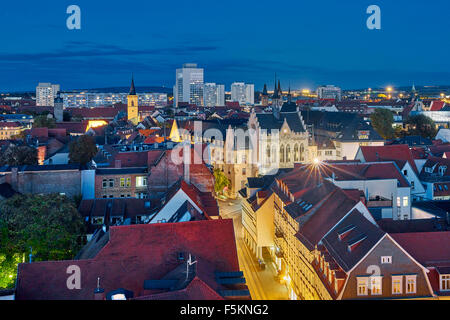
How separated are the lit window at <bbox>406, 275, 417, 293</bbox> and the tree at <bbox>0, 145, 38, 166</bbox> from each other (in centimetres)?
5422

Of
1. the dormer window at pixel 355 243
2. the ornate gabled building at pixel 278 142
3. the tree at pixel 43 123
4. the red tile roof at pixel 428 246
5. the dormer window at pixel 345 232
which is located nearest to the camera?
the dormer window at pixel 355 243

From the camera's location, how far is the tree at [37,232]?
28812 millimetres

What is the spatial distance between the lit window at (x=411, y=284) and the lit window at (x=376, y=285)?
124 centimetres

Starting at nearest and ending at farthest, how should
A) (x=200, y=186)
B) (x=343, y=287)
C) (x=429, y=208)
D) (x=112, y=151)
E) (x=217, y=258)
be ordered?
1. (x=343, y=287)
2. (x=217, y=258)
3. (x=429, y=208)
4. (x=200, y=186)
5. (x=112, y=151)

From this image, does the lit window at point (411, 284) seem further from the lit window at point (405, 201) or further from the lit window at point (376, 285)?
the lit window at point (405, 201)

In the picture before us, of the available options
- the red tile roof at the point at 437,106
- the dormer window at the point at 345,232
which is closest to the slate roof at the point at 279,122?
the dormer window at the point at 345,232

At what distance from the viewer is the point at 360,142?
77750 mm

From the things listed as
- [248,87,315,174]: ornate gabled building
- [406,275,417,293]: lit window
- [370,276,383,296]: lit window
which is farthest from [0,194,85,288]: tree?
[248,87,315,174]: ornate gabled building

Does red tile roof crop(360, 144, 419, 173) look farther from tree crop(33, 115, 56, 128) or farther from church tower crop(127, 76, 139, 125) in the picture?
church tower crop(127, 76, 139, 125)
